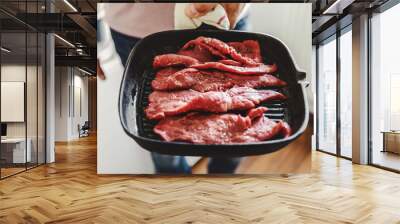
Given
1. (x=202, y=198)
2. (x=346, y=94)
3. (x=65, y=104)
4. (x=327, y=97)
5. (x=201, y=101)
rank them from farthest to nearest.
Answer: (x=65, y=104), (x=327, y=97), (x=346, y=94), (x=201, y=101), (x=202, y=198)

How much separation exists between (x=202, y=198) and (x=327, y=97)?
5896mm

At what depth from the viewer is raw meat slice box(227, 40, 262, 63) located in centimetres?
521

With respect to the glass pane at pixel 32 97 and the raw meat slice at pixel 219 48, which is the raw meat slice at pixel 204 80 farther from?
the glass pane at pixel 32 97

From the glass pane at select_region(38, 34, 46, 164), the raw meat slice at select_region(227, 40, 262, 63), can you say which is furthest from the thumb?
the glass pane at select_region(38, 34, 46, 164)

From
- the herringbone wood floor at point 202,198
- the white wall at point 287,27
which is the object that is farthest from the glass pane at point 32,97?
the white wall at point 287,27

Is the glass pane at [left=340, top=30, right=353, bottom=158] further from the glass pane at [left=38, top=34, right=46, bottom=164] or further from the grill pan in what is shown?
the glass pane at [left=38, top=34, right=46, bottom=164]

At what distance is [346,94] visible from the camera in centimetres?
764

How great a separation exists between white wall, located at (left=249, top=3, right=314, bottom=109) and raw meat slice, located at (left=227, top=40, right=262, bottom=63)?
8.5 inches

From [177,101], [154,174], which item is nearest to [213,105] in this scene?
[177,101]

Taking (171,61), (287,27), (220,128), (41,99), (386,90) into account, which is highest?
(287,27)

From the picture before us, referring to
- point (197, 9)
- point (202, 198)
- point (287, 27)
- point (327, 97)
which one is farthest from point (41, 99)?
point (327, 97)

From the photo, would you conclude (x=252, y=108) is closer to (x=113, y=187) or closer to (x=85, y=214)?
(x=113, y=187)

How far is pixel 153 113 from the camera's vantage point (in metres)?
5.00

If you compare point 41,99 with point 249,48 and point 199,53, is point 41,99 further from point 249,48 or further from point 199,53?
point 249,48
